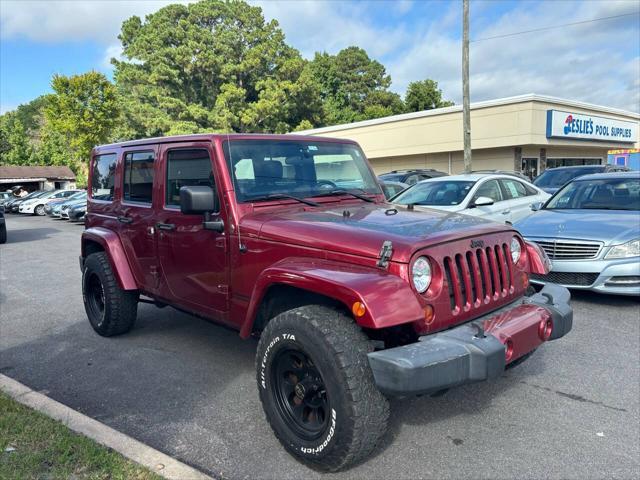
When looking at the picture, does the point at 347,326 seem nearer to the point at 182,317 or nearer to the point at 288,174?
the point at 288,174

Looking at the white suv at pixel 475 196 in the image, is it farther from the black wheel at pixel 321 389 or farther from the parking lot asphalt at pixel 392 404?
the black wheel at pixel 321 389

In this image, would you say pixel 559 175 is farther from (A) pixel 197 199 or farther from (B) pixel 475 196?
(A) pixel 197 199

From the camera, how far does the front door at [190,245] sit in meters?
3.97

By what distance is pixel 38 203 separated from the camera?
31297 millimetres

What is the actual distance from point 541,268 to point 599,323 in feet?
7.76

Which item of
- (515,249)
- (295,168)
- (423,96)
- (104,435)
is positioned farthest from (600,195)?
(423,96)

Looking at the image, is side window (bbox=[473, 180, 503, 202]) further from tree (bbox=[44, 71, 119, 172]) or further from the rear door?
tree (bbox=[44, 71, 119, 172])

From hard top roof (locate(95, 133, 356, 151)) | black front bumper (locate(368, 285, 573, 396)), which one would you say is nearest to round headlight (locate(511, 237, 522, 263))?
black front bumper (locate(368, 285, 573, 396))

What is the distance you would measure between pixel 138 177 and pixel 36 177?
194ft

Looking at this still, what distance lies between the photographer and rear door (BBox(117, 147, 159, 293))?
15.4ft

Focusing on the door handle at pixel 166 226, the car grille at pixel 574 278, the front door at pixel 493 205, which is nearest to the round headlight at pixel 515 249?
the door handle at pixel 166 226

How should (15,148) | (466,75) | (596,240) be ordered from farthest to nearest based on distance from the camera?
(15,148) → (466,75) → (596,240)

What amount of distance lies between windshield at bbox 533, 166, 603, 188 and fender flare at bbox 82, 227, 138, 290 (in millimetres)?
11605

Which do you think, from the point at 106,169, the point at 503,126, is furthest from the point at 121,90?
the point at 106,169
